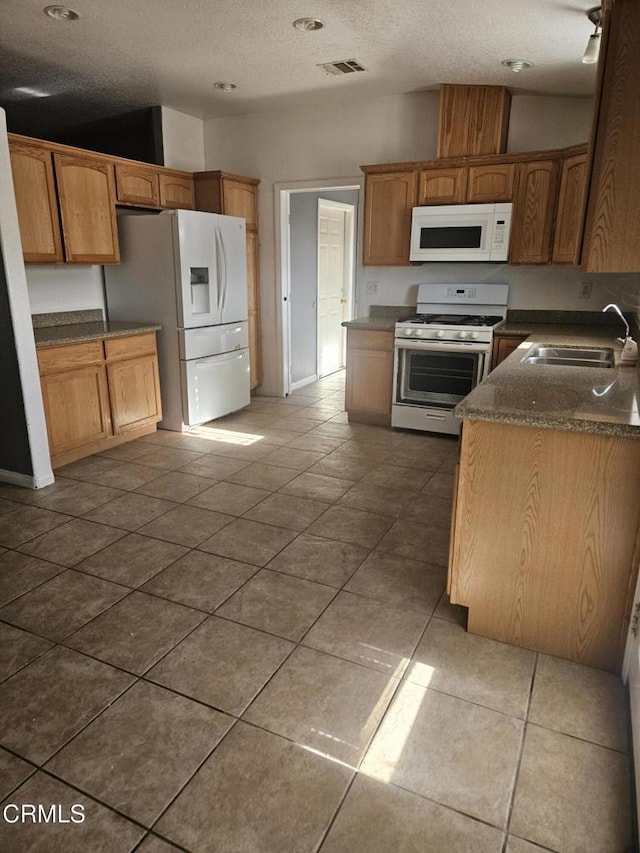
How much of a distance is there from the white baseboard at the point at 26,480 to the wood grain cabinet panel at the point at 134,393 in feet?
2.50

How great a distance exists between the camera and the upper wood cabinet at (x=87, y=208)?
3871 mm

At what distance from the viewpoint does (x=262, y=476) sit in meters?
3.66

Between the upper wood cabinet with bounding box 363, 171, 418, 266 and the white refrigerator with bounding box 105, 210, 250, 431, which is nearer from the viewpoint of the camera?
the white refrigerator with bounding box 105, 210, 250, 431

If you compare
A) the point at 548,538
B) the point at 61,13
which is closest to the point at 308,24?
the point at 61,13

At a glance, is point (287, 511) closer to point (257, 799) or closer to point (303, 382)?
point (257, 799)

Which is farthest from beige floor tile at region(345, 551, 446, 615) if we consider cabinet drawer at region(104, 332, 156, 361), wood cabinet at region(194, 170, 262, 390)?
wood cabinet at region(194, 170, 262, 390)

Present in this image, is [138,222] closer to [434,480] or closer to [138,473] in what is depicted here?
[138,473]

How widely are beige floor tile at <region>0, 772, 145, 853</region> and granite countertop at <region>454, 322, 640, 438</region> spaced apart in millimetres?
1512

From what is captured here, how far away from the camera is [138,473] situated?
372 centimetres

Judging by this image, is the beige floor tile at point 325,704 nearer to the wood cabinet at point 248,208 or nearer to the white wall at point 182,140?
the wood cabinet at point 248,208

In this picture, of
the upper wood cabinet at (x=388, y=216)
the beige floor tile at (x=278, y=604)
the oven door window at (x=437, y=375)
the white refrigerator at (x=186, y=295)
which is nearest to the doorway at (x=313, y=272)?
the upper wood cabinet at (x=388, y=216)

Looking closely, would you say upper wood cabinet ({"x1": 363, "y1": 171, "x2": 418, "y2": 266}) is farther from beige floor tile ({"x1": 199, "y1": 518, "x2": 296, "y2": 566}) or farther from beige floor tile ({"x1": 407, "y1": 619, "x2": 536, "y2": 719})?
beige floor tile ({"x1": 407, "y1": 619, "x2": 536, "y2": 719})

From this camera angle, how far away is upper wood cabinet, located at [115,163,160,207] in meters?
4.32

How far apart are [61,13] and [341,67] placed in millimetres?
1784
